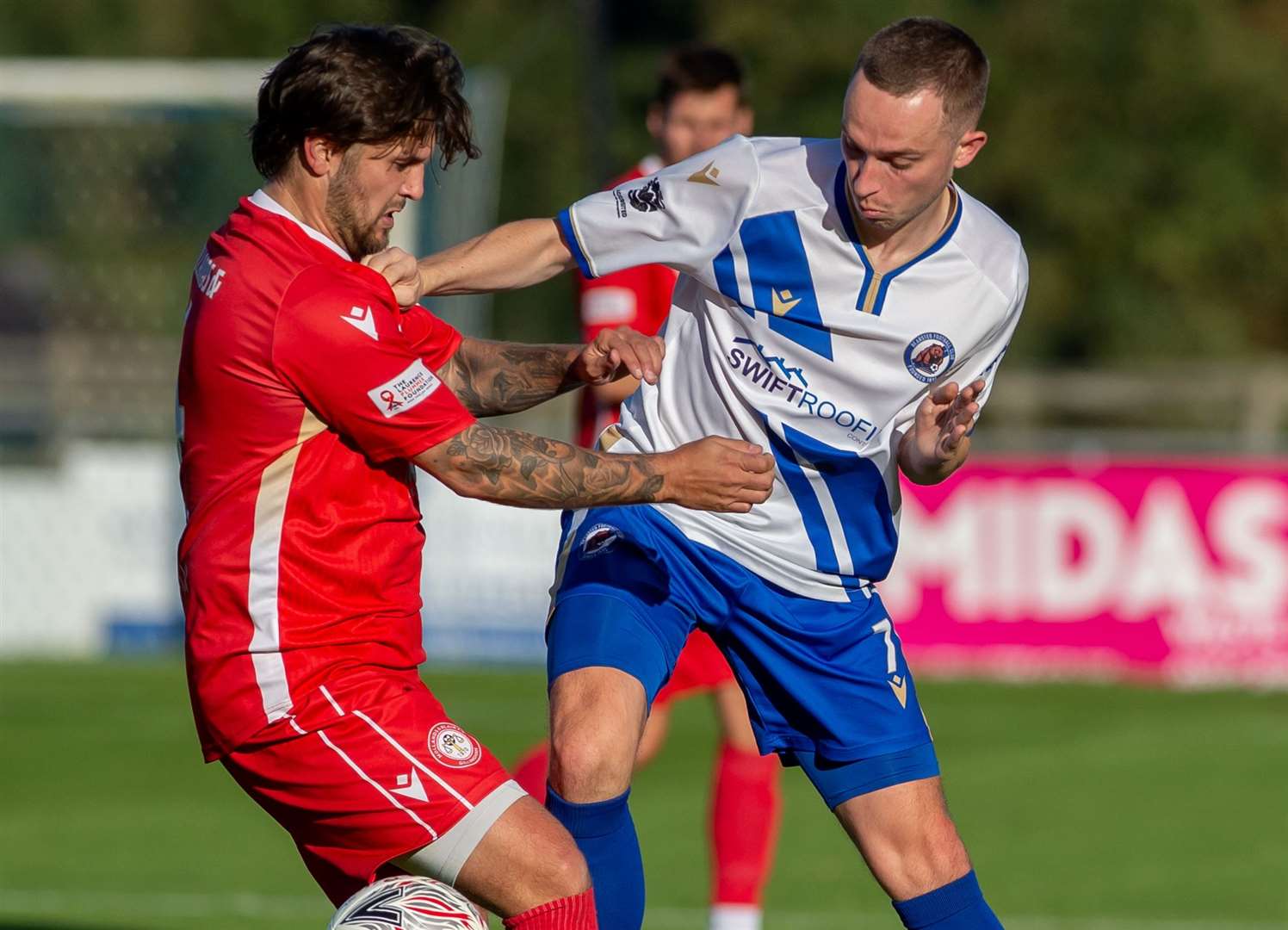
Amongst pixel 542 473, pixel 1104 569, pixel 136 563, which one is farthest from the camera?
pixel 136 563

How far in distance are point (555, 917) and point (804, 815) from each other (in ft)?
19.9

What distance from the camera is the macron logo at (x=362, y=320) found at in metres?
4.10

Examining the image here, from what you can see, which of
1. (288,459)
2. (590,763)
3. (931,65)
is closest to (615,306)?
(931,65)

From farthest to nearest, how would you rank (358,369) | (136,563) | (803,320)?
(136,563) < (803,320) < (358,369)

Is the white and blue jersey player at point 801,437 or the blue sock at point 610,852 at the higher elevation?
the white and blue jersey player at point 801,437

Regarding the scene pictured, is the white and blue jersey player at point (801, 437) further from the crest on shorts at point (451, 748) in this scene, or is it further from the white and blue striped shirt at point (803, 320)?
the crest on shorts at point (451, 748)

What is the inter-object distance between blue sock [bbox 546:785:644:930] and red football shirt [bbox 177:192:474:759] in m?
0.71

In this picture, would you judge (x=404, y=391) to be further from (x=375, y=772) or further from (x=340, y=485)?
(x=375, y=772)

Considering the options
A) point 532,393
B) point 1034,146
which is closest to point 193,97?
point 532,393

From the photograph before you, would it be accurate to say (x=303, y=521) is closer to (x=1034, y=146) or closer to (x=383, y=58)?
(x=383, y=58)

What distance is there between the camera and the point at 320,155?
417 cm

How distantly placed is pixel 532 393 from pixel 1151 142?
24.6 meters

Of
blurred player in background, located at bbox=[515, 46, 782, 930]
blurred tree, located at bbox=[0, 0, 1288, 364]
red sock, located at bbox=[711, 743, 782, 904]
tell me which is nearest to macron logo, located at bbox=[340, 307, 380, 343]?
blurred player in background, located at bbox=[515, 46, 782, 930]

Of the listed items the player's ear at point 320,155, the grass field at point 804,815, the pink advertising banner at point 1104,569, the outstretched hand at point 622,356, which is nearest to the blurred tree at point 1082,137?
the pink advertising banner at point 1104,569
